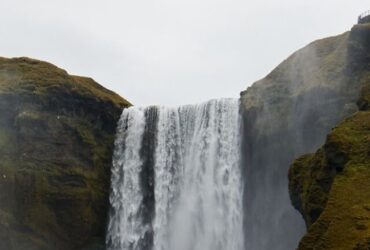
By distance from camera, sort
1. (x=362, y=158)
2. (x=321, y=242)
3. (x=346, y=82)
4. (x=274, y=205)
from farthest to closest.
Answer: (x=274, y=205)
(x=346, y=82)
(x=362, y=158)
(x=321, y=242)

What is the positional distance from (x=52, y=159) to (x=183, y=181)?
1153cm

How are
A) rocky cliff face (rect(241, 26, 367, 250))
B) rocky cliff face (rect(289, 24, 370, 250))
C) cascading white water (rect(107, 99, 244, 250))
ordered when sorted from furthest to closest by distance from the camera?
1. cascading white water (rect(107, 99, 244, 250))
2. rocky cliff face (rect(241, 26, 367, 250))
3. rocky cliff face (rect(289, 24, 370, 250))

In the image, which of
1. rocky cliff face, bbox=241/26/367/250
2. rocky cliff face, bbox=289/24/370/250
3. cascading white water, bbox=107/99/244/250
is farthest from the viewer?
cascading white water, bbox=107/99/244/250

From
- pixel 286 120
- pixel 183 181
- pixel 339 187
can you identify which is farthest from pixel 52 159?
pixel 339 187

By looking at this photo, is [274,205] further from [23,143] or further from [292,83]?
[23,143]

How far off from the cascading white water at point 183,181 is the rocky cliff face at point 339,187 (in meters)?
17.5

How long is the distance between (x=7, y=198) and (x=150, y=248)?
41.5ft

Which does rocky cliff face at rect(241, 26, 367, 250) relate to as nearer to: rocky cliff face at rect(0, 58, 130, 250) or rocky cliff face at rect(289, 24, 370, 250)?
rocky cliff face at rect(289, 24, 370, 250)

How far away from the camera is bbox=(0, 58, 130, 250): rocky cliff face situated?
4688cm

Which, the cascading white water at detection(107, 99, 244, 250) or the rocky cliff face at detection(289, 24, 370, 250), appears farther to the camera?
the cascading white water at detection(107, 99, 244, 250)

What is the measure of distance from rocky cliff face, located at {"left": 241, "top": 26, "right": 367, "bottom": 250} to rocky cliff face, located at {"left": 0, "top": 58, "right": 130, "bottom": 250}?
13.5m

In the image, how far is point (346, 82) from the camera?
4038 cm

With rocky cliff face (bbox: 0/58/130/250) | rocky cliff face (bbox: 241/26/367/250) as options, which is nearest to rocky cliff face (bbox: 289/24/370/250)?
rocky cliff face (bbox: 241/26/367/250)

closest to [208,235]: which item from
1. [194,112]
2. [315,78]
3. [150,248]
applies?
[150,248]
